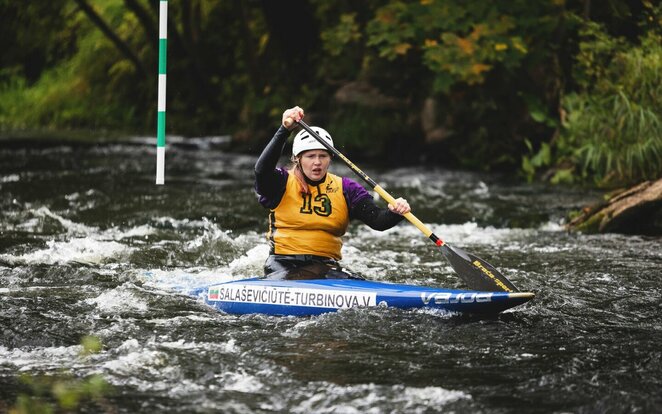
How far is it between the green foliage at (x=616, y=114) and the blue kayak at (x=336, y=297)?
5.23m

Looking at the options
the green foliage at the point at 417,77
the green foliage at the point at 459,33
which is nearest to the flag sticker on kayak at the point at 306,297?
the green foliage at the point at 417,77

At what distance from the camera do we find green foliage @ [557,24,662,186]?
32.4ft

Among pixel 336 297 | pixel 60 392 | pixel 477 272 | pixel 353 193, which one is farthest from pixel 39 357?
pixel 477 272

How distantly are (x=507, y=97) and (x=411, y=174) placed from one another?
1.78 meters

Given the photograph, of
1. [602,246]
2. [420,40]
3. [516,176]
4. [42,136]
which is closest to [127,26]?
[42,136]

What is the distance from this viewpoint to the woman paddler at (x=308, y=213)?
564 cm

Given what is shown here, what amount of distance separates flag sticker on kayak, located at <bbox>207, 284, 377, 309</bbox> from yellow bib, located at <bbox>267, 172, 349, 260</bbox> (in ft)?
1.39

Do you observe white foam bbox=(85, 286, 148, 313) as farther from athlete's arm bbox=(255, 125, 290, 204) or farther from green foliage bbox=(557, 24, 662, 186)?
green foliage bbox=(557, 24, 662, 186)

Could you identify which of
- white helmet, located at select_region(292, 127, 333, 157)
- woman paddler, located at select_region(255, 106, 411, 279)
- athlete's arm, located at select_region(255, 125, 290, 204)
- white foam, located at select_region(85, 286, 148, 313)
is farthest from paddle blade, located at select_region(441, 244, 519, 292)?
white foam, located at select_region(85, 286, 148, 313)

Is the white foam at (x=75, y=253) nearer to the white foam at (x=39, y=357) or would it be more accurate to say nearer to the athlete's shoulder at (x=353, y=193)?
the athlete's shoulder at (x=353, y=193)

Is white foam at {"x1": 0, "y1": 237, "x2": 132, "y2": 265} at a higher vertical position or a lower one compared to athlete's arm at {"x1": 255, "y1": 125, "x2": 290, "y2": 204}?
lower

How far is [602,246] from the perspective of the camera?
24.8 feet

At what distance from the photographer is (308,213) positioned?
5.67 meters

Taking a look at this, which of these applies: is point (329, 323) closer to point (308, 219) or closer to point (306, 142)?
point (308, 219)
